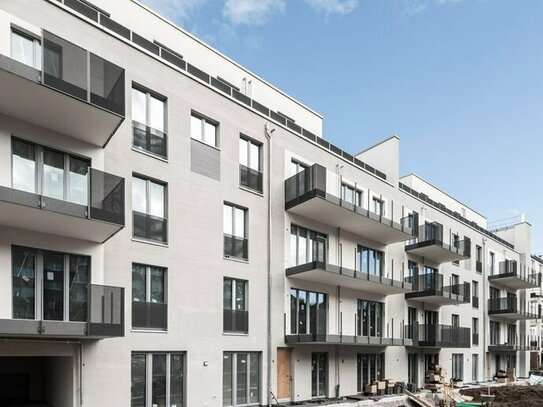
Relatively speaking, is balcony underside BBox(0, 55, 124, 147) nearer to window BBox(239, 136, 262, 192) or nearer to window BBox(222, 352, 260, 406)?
window BBox(239, 136, 262, 192)

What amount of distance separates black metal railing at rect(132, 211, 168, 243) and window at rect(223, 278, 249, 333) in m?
3.06

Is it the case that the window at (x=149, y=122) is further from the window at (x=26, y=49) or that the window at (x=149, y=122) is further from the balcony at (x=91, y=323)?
the balcony at (x=91, y=323)

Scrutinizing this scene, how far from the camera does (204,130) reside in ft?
54.5

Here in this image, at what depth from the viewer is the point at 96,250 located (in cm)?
1277

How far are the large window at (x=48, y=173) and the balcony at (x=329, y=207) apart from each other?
8.58m

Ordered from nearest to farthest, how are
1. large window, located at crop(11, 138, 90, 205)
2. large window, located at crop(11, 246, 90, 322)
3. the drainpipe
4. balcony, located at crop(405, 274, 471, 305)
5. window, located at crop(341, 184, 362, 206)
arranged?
large window, located at crop(11, 246, 90, 322) → large window, located at crop(11, 138, 90, 205) → the drainpipe → window, located at crop(341, 184, 362, 206) → balcony, located at crop(405, 274, 471, 305)

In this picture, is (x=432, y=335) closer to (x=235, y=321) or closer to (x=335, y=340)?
(x=335, y=340)

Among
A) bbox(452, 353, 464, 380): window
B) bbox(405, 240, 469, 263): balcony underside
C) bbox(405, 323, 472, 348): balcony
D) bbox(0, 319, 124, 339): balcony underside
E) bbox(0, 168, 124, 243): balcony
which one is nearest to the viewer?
bbox(0, 319, 124, 339): balcony underside

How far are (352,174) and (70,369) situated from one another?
15.2 metres

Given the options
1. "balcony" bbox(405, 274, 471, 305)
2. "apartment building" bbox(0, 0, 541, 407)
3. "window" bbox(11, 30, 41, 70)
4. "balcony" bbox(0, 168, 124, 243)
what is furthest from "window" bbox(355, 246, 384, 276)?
"window" bbox(11, 30, 41, 70)

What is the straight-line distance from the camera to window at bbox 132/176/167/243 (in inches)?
562

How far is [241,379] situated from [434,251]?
15465 millimetres

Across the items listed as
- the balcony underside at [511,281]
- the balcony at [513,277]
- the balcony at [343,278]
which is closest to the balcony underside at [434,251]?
the balcony at [343,278]

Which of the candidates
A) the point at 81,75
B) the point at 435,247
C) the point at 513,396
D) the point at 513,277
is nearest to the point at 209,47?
the point at 81,75
